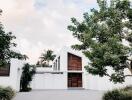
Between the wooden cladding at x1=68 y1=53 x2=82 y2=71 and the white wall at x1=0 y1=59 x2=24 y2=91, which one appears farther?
A: the wooden cladding at x1=68 y1=53 x2=82 y2=71

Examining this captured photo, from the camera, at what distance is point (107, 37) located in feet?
57.2

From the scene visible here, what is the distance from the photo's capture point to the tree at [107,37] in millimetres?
15945

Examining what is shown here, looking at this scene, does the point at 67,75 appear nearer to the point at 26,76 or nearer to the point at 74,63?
the point at 74,63

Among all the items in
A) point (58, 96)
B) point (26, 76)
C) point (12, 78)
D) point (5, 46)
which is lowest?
point (58, 96)

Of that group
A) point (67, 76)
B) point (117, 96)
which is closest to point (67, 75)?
point (67, 76)

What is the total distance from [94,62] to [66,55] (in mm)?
29784

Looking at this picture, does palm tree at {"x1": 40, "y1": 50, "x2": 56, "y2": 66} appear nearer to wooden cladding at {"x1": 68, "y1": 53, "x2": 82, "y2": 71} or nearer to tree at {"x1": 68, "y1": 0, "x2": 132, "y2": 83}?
wooden cladding at {"x1": 68, "y1": 53, "x2": 82, "y2": 71}

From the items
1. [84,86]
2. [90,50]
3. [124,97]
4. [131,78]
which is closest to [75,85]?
[84,86]

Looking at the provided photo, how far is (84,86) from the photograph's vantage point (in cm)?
4509

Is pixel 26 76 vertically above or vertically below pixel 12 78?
above

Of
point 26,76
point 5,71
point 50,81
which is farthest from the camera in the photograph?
point 50,81

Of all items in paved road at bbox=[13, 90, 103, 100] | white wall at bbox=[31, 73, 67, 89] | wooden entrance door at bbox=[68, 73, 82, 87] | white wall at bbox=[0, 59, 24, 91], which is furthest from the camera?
wooden entrance door at bbox=[68, 73, 82, 87]

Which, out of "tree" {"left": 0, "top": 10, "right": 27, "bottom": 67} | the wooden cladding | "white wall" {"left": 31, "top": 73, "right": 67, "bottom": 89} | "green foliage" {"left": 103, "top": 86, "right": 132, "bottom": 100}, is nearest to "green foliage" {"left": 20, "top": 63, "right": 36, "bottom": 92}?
"white wall" {"left": 31, "top": 73, "right": 67, "bottom": 89}

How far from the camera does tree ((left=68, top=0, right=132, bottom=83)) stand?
15.9 m
